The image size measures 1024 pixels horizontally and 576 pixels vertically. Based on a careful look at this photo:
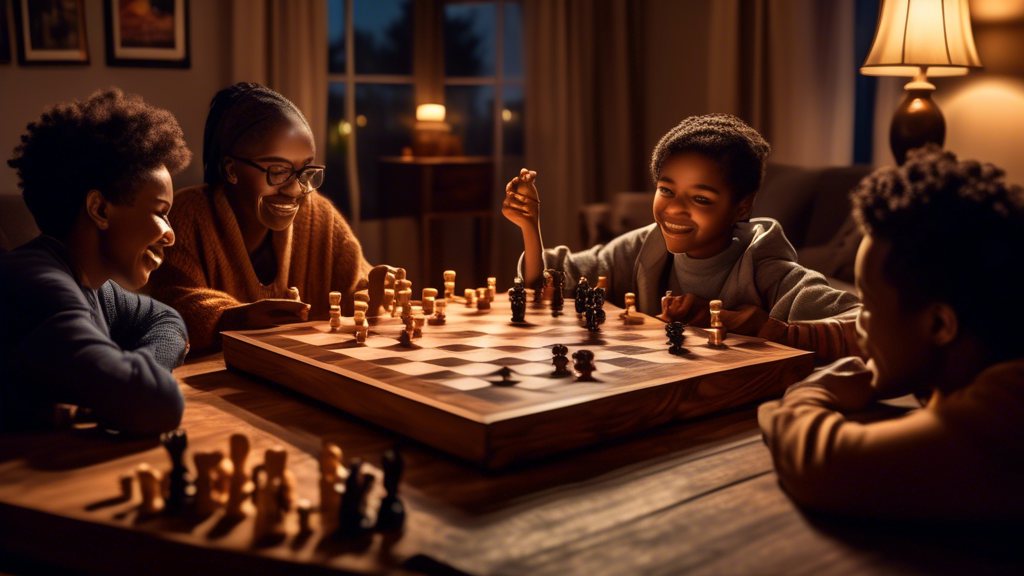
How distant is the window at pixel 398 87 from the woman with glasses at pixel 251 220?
3.24 meters

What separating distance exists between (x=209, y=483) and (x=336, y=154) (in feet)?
15.9

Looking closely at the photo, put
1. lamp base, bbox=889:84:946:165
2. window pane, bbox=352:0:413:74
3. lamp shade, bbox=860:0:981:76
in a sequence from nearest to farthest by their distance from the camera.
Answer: lamp shade, bbox=860:0:981:76 → lamp base, bbox=889:84:946:165 → window pane, bbox=352:0:413:74

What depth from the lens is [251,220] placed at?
229 centimetres

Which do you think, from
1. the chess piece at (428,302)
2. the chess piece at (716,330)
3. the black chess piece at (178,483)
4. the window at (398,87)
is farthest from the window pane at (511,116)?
the black chess piece at (178,483)

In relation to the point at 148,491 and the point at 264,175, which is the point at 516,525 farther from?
the point at 264,175

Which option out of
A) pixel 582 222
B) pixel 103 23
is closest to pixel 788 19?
pixel 582 222

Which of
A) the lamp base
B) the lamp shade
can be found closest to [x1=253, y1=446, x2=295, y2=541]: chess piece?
the lamp shade

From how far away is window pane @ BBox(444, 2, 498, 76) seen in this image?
5.93 m

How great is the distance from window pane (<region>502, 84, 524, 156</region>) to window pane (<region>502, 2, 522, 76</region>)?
0.12 meters

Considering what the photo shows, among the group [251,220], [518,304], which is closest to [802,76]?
[518,304]

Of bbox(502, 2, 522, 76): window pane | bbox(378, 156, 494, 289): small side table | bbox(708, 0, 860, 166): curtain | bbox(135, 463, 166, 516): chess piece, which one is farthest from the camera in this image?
bbox(502, 2, 522, 76): window pane

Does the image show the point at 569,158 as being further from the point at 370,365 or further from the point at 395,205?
the point at 370,365

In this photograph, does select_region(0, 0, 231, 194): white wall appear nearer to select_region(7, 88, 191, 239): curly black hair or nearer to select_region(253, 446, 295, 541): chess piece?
select_region(7, 88, 191, 239): curly black hair

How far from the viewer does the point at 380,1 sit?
228 inches
